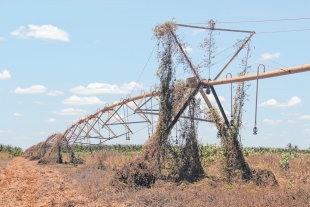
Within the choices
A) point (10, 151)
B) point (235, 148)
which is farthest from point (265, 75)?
point (10, 151)

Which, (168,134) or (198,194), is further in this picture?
(168,134)

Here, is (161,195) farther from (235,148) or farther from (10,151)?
(10,151)

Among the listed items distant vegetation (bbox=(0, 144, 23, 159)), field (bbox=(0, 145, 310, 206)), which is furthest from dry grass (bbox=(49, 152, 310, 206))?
distant vegetation (bbox=(0, 144, 23, 159))

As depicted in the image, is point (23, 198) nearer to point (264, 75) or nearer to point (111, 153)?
point (264, 75)

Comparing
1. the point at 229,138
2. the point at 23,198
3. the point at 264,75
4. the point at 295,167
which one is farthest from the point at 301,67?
the point at 295,167

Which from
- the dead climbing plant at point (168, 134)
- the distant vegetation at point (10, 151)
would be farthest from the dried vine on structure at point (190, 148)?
the distant vegetation at point (10, 151)

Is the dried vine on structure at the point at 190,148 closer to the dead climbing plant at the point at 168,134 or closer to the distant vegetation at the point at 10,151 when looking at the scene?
the dead climbing plant at the point at 168,134

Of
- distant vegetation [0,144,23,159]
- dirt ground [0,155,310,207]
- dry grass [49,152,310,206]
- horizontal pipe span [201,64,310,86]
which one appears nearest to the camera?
dry grass [49,152,310,206]

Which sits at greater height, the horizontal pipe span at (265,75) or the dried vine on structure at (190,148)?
the horizontal pipe span at (265,75)

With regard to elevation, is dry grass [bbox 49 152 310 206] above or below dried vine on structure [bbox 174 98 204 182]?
below

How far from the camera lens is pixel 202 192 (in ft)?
37.5

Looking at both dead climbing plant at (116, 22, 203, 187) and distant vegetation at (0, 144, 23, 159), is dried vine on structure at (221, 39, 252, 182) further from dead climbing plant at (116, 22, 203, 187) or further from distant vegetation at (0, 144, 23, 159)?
distant vegetation at (0, 144, 23, 159)

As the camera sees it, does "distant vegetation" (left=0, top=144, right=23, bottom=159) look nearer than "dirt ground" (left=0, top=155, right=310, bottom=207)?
No

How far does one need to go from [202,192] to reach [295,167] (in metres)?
10.7
